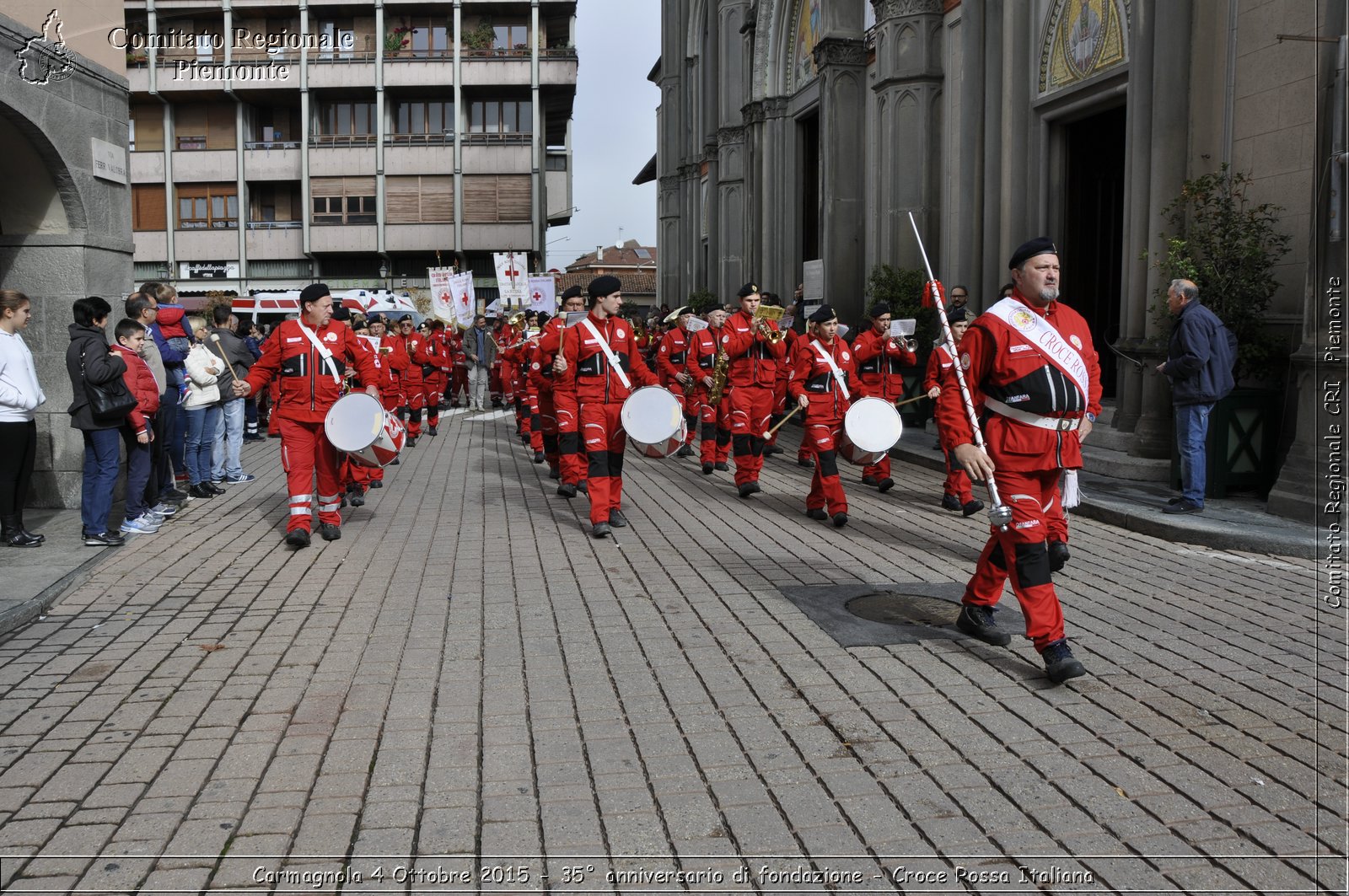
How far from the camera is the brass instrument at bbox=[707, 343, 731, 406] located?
14.0m

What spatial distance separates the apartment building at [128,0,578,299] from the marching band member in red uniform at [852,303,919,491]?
43.2m

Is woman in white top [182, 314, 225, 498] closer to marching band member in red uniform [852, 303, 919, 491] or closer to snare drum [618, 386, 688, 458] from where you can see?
snare drum [618, 386, 688, 458]

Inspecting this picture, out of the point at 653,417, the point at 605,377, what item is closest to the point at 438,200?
the point at 605,377

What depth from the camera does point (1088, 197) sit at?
51.7 ft

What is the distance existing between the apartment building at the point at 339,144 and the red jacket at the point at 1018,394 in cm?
4973

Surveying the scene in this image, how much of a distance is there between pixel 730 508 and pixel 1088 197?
8055 millimetres

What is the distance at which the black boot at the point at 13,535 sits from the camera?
8688 millimetres

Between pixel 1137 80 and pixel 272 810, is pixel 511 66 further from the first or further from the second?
pixel 272 810

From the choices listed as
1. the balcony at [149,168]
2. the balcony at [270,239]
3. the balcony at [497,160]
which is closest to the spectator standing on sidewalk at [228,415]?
the balcony at [497,160]

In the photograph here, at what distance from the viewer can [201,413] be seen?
1191 centimetres

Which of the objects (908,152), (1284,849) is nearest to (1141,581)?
(1284,849)

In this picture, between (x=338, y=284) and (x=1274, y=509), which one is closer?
(x=1274, y=509)

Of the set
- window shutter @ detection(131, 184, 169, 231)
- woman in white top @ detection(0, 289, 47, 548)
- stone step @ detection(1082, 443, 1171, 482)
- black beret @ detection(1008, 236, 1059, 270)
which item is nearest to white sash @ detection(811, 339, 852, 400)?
stone step @ detection(1082, 443, 1171, 482)

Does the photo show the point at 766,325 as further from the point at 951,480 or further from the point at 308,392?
the point at 308,392
